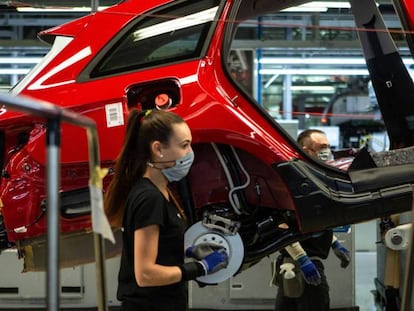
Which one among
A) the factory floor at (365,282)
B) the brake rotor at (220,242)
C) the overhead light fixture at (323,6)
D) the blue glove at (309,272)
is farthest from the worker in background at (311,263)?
the overhead light fixture at (323,6)

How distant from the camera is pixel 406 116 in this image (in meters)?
3.53

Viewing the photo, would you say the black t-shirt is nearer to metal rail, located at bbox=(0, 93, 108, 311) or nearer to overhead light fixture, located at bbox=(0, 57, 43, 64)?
metal rail, located at bbox=(0, 93, 108, 311)

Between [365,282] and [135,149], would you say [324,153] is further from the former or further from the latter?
[365,282]

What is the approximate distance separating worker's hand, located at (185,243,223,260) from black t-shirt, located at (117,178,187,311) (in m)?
0.34

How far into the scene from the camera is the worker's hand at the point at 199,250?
7.90 ft

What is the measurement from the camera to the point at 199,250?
8.02 ft

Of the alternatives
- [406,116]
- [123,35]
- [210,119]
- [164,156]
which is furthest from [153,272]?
[406,116]

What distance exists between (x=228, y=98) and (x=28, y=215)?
1056 millimetres

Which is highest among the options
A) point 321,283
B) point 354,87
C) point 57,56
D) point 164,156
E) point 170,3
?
point 354,87

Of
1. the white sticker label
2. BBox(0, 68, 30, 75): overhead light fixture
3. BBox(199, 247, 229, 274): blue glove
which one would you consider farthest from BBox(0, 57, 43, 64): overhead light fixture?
BBox(199, 247, 229, 274): blue glove

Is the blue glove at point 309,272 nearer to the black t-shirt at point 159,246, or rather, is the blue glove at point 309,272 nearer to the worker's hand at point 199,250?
the worker's hand at point 199,250

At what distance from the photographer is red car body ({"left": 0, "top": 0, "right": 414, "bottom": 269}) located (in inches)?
101

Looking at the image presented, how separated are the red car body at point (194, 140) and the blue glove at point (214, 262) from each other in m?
0.25

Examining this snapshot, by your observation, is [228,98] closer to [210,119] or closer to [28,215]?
[210,119]
